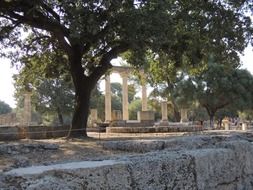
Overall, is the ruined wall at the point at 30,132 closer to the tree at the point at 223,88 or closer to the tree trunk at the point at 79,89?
the tree trunk at the point at 79,89

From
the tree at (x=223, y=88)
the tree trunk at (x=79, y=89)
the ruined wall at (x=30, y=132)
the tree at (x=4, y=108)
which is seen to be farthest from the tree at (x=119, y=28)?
the tree at (x=4, y=108)

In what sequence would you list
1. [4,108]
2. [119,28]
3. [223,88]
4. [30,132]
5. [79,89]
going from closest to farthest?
1. [119,28]
2. [79,89]
3. [30,132]
4. [223,88]
5. [4,108]

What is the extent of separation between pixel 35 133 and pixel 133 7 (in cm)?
1071

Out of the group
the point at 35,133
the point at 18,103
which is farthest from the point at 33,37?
the point at 18,103

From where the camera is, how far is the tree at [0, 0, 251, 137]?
54.5 ft

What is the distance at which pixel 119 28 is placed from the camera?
17.6m

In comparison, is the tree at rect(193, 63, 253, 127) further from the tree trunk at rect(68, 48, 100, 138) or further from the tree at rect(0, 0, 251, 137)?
→ the tree trunk at rect(68, 48, 100, 138)

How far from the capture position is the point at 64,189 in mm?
2777

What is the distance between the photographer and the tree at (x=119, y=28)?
16.6 meters

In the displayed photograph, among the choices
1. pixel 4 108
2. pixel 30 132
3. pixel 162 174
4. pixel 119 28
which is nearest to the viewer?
pixel 162 174

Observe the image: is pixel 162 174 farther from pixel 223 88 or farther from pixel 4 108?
pixel 4 108

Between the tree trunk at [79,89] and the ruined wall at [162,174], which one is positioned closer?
Result: the ruined wall at [162,174]

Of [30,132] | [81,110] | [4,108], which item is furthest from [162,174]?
[4,108]

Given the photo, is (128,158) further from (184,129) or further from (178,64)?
(184,129)
